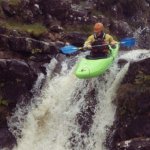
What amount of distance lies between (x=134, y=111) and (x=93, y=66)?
1.81 metres

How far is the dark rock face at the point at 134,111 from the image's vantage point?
998 centimetres

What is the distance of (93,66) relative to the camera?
37.8 ft

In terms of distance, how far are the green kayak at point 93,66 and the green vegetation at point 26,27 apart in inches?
129

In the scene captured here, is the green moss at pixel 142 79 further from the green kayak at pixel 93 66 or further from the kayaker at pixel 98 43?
the kayaker at pixel 98 43

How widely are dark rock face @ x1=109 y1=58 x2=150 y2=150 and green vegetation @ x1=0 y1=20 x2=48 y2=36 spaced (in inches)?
186

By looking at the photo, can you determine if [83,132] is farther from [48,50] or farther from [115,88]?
[48,50]

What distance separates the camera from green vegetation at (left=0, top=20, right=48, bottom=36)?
14.4m

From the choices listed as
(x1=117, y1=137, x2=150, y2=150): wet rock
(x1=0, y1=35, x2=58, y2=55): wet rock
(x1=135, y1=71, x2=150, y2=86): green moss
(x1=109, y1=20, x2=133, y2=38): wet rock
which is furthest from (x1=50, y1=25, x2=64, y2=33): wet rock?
(x1=117, y1=137, x2=150, y2=150): wet rock

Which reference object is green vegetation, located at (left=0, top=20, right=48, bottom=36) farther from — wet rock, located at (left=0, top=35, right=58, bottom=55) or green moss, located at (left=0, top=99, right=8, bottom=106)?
green moss, located at (left=0, top=99, right=8, bottom=106)

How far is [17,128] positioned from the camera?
456 inches

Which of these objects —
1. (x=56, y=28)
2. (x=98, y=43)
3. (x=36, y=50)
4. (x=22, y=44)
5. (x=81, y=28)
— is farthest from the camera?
(x=81, y=28)

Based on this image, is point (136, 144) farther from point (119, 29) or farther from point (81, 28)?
point (119, 29)

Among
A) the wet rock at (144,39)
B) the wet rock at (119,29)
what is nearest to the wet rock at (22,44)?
the wet rock at (119,29)

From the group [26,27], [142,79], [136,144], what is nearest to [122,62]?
[142,79]
